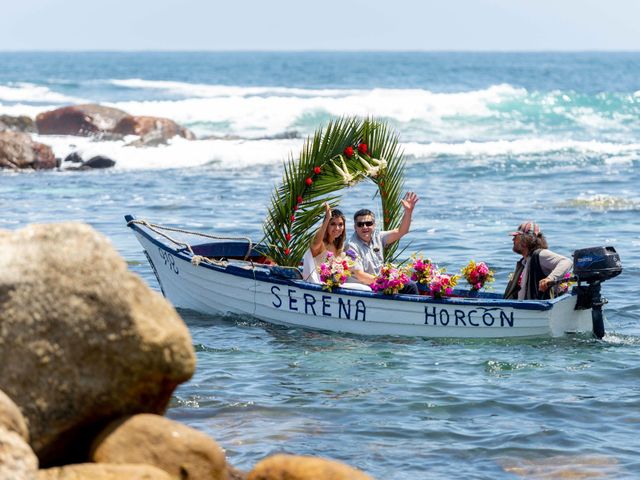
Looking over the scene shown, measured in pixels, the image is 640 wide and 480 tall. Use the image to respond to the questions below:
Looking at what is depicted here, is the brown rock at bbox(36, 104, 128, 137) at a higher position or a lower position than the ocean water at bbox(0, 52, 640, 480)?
higher

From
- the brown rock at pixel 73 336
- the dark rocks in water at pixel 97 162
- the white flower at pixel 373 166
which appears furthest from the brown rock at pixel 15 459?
the dark rocks in water at pixel 97 162

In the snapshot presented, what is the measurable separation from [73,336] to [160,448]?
0.90 meters

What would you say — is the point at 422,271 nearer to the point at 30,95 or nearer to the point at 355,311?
the point at 355,311

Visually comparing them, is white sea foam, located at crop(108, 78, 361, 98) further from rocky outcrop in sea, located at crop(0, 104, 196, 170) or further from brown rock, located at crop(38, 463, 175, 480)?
brown rock, located at crop(38, 463, 175, 480)

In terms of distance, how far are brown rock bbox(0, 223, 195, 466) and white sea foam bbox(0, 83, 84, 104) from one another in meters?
67.5

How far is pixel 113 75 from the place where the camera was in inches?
4331

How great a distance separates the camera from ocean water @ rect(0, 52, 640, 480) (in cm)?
1046

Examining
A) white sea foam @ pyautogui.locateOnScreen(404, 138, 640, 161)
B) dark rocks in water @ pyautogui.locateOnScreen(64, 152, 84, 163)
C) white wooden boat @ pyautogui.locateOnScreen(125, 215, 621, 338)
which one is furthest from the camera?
white sea foam @ pyautogui.locateOnScreen(404, 138, 640, 161)

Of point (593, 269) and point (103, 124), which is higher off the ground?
point (103, 124)

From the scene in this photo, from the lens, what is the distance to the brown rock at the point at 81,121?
45.3 m

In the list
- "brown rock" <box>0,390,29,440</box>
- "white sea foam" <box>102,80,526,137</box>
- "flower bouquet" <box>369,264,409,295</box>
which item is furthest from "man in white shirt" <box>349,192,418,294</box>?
"white sea foam" <box>102,80,526,137</box>

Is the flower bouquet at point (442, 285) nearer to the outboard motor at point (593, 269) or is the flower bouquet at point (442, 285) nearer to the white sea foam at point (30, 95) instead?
the outboard motor at point (593, 269)

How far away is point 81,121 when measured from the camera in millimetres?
45531

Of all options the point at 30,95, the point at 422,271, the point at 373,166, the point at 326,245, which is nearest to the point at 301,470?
the point at 422,271
